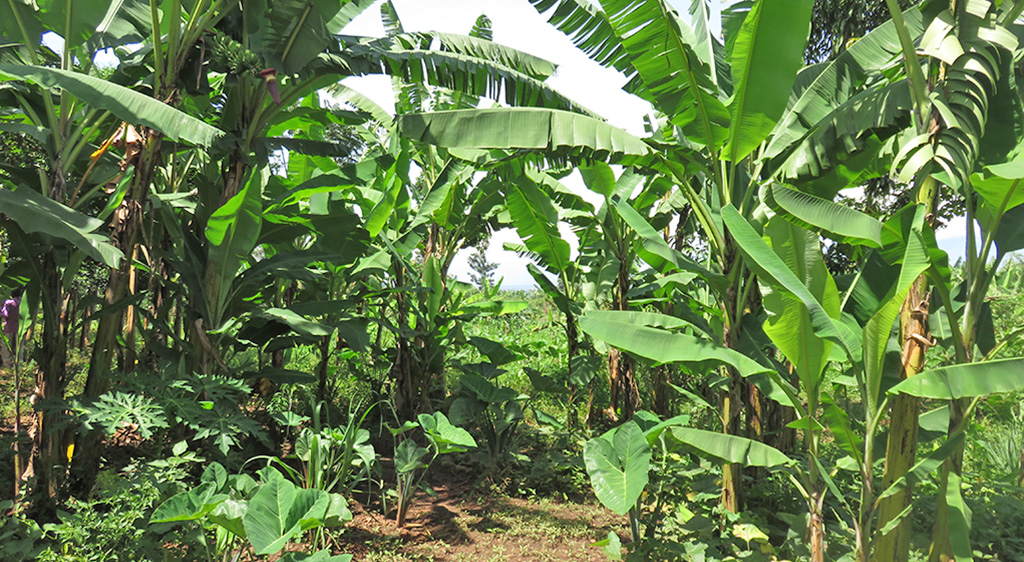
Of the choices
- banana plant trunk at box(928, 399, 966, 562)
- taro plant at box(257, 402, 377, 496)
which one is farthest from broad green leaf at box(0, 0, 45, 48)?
banana plant trunk at box(928, 399, 966, 562)

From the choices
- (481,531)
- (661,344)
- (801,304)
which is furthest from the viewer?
(481,531)

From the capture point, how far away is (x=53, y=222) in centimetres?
253

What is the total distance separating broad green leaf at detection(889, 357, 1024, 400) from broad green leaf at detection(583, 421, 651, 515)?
109cm

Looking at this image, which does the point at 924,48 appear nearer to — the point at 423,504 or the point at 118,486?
the point at 423,504

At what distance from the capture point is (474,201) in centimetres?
512

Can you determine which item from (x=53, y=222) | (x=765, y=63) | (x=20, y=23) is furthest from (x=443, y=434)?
(x=20, y=23)

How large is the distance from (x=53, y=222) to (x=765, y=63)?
11.5 feet

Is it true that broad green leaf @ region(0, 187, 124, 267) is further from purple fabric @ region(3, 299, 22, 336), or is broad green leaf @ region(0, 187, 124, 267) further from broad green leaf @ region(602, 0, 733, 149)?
broad green leaf @ region(602, 0, 733, 149)

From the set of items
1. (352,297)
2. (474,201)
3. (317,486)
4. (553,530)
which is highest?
(474,201)

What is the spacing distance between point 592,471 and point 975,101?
2.23m

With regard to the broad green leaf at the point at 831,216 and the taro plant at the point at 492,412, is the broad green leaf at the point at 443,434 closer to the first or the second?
the taro plant at the point at 492,412

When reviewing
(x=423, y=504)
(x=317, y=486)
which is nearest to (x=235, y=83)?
(x=317, y=486)

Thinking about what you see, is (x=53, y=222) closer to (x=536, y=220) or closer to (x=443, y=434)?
(x=443, y=434)

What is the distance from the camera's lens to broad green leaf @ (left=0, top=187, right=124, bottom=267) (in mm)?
2451
